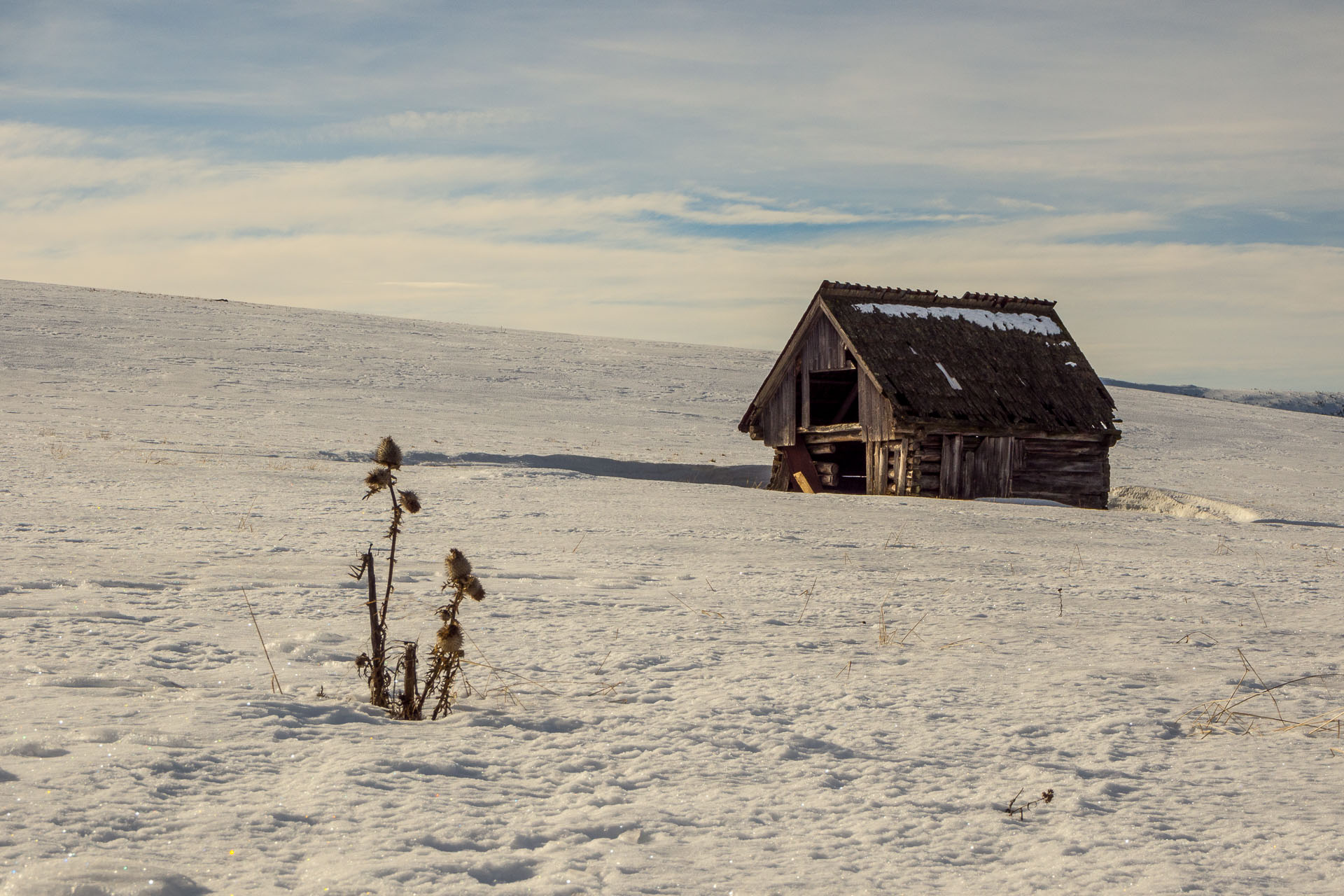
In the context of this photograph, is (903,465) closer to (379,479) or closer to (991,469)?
(991,469)

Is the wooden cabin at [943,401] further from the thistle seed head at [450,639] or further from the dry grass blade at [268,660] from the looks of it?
the thistle seed head at [450,639]

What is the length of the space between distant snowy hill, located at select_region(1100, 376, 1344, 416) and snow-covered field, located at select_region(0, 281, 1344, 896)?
87.8 meters

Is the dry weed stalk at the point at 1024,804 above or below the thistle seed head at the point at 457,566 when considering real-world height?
below

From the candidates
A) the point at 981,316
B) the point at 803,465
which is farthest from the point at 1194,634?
the point at 981,316

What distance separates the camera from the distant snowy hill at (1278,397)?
317 feet

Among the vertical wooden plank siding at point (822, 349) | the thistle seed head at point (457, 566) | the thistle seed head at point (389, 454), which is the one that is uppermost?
the vertical wooden plank siding at point (822, 349)

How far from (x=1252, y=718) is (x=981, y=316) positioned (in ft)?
59.7

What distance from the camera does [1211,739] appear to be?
14.5 ft

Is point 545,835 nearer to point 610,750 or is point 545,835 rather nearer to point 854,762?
point 610,750

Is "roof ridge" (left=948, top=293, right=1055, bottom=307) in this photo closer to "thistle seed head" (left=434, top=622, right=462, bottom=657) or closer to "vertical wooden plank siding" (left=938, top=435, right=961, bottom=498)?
"vertical wooden plank siding" (left=938, top=435, right=961, bottom=498)

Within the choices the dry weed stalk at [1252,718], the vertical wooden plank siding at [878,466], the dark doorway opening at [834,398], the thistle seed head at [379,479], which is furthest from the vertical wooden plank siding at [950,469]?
the thistle seed head at [379,479]

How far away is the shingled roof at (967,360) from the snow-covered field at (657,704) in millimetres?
5802

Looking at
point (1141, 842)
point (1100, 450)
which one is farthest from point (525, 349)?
point (1141, 842)

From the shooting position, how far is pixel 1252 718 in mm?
4746
